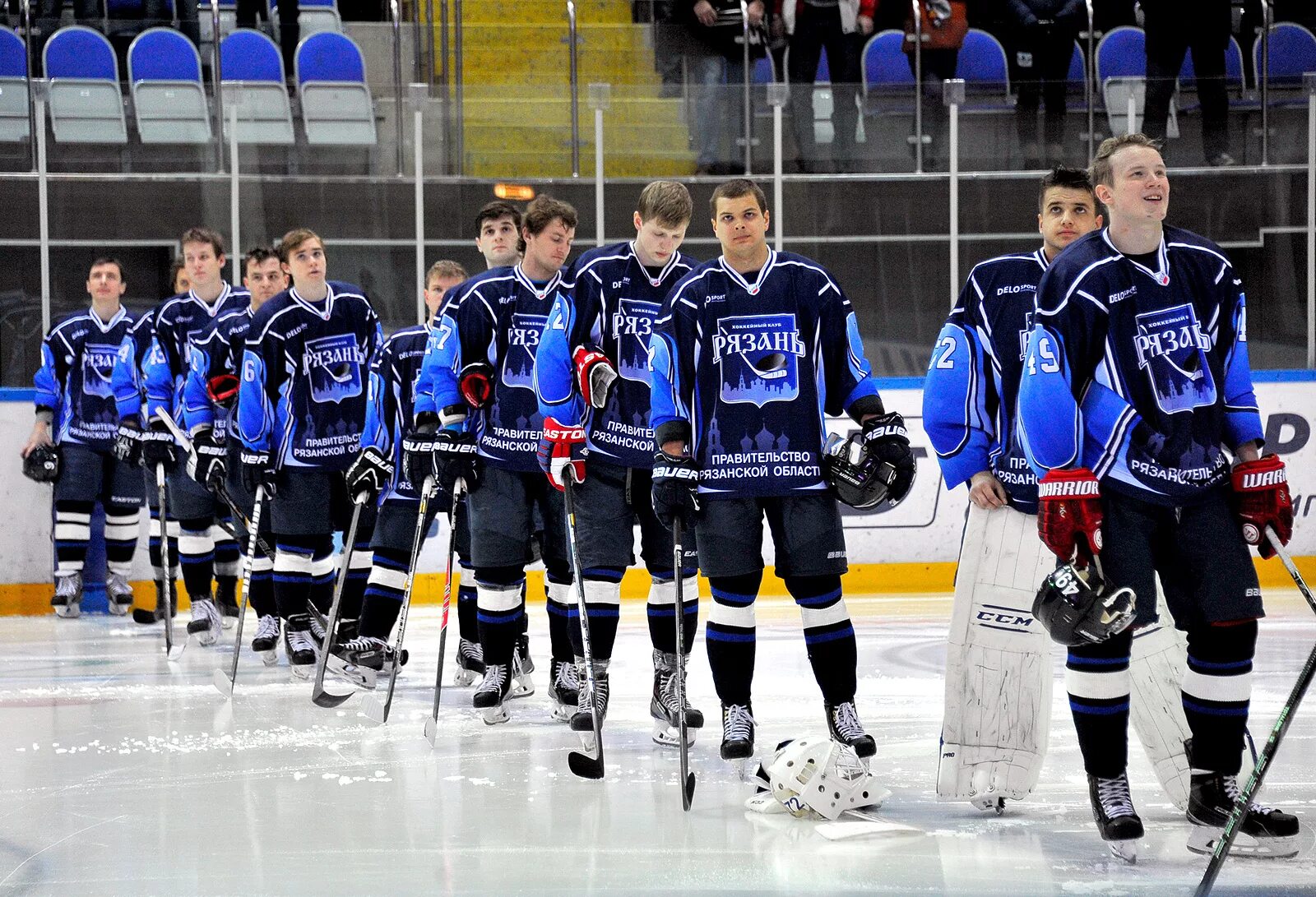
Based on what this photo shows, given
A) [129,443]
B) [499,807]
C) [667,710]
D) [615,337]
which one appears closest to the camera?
[499,807]

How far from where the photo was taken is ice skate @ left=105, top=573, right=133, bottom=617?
24.4 feet

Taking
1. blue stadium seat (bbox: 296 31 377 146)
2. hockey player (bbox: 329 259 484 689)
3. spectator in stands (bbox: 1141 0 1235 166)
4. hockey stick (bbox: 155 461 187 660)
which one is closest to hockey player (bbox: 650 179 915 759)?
hockey player (bbox: 329 259 484 689)

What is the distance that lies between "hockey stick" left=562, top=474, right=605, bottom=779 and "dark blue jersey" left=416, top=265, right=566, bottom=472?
0.40m

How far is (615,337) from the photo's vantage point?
13.8ft

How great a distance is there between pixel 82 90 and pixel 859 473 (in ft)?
18.9

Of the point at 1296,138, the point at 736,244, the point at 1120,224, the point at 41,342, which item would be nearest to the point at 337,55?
the point at 41,342

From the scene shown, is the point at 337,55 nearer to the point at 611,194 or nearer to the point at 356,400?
the point at 611,194

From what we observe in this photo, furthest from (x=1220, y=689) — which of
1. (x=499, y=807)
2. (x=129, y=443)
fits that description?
(x=129, y=443)

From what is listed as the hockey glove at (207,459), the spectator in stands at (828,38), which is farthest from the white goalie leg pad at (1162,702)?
the spectator in stands at (828,38)

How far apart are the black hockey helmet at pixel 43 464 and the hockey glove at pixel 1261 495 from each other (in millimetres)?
5771

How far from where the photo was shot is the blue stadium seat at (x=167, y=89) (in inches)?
306

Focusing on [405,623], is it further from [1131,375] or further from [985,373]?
[1131,375]

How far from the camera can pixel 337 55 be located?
853 cm

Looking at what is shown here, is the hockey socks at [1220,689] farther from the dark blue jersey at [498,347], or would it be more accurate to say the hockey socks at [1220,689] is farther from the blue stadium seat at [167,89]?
the blue stadium seat at [167,89]
